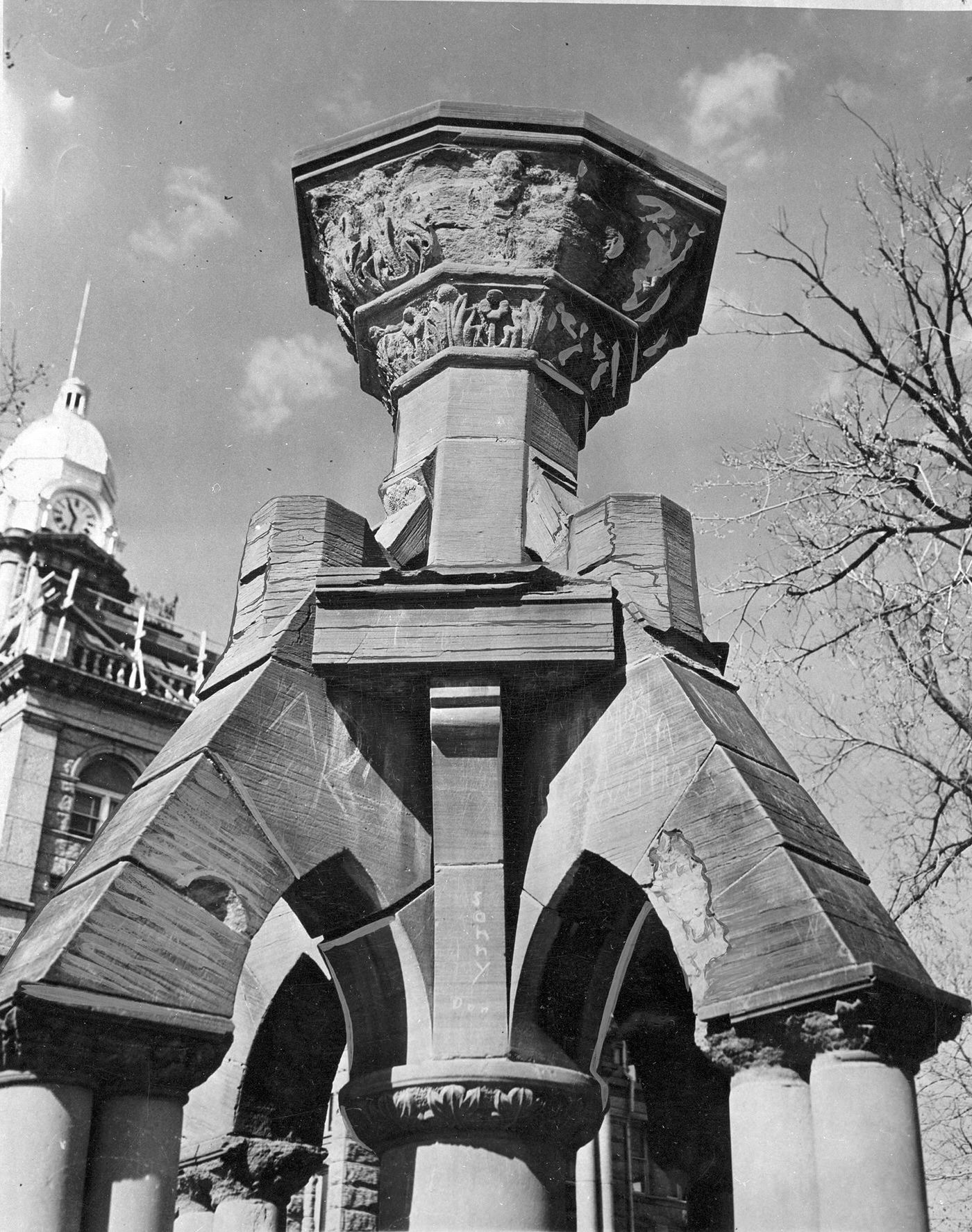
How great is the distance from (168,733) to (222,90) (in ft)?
80.3

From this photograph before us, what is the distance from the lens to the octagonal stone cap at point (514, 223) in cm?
556

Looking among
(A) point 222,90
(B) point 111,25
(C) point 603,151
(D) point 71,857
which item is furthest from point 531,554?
(D) point 71,857

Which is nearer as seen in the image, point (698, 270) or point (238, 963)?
point (238, 963)

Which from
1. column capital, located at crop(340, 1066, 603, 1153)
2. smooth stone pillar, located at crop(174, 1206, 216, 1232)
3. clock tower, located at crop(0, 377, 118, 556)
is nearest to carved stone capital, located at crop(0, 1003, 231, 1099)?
column capital, located at crop(340, 1066, 603, 1153)

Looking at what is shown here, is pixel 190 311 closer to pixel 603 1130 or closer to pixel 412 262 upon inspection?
pixel 412 262

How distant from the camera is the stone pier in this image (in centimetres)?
361

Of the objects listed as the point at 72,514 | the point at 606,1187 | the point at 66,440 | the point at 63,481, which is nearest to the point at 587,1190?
the point at 606,1187

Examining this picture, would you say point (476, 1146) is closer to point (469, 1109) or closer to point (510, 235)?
point (469, 1109)

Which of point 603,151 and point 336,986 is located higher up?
point 603,151

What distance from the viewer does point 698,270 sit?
6078 mm

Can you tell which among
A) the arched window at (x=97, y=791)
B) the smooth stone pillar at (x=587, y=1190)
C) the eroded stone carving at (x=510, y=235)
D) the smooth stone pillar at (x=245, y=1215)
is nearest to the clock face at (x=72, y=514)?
the arched window at (x=97, y=791)

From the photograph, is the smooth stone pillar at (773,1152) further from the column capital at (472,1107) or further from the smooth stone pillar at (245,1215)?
the smooth stone pillar at (245,1215)

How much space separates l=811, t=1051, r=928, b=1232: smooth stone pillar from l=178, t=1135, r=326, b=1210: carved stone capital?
86.7 inches

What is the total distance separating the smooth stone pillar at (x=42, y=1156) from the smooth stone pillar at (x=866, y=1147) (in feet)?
6.48
